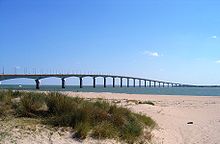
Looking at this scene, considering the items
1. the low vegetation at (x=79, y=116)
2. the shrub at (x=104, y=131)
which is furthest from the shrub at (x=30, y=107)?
the shrub at (x=104, y=131)

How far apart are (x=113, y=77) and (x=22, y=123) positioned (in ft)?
376

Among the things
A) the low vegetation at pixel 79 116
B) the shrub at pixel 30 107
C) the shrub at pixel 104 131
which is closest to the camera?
the shrub at pixel 104 131

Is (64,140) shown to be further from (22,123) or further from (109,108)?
(109,108)

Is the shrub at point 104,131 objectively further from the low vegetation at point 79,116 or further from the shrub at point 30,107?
the shrub at point 30,107

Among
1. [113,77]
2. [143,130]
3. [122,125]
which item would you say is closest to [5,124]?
[122,125]

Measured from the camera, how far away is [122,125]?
11.5 m

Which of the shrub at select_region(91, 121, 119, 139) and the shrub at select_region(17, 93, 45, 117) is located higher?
the shrub at select_region(17, 93, 45, 117)

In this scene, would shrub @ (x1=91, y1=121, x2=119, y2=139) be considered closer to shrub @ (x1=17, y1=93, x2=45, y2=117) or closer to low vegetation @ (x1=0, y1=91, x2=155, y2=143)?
low vegetation @ (x1=0, y1=91, x2=155, y2=143)

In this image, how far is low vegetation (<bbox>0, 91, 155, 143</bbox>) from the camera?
34.7ft

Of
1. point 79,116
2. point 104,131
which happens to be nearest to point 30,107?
point 79,116

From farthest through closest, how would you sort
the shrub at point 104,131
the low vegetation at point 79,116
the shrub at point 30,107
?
the shrub at point 30,107, the low vegetation at point 79,116, the shrub at point 104,131

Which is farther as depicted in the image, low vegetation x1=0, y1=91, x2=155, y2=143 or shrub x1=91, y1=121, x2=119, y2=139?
low vegetation x1=0, y1=91, x2=155, y2=143

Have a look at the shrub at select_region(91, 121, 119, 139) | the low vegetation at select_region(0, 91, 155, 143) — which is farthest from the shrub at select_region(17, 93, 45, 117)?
the shrub at select_region(91, 121, 119, 139)

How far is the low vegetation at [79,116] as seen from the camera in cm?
1057
